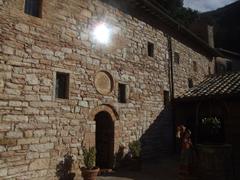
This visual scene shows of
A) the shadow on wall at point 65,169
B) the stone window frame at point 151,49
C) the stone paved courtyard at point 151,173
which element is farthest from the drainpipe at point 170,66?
the shadow on wall at point 65,169

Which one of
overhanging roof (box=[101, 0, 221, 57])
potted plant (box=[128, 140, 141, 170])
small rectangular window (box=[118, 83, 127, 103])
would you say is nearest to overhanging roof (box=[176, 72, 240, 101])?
overhanging roof (box=[101, 0, 221, 57])

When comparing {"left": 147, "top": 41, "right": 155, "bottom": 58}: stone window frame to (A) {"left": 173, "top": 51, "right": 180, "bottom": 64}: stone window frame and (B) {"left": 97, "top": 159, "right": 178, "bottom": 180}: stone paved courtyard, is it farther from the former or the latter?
(B) {"left": 97, "top": 159, "right": 178, "bottom": 180}: stone paved courtyard

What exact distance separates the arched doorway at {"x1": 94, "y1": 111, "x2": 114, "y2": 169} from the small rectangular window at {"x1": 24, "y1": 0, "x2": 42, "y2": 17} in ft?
13.0

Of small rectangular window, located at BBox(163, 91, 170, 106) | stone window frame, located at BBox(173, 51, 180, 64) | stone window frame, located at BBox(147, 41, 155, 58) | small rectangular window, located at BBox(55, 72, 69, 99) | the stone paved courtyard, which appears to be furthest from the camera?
stone window frame, located at BBox(173, 51, 180, 64)

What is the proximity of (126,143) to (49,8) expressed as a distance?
5.44 metres

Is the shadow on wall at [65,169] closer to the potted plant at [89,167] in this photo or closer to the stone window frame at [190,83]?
the potted plant at [89,167]

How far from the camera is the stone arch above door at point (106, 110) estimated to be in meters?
8.82

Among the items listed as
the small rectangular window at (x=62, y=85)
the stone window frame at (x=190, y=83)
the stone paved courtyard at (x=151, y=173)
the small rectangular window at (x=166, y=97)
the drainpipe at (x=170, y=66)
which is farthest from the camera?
the stone window frame at (x=190, y=83)

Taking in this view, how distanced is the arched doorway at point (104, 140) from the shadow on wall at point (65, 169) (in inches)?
73.6

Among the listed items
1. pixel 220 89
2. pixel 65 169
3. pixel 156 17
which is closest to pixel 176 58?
pixel 156 17

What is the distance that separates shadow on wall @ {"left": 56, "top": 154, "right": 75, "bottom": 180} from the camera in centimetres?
760

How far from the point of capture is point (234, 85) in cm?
1181

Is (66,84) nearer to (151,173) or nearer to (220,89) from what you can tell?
(151,173)

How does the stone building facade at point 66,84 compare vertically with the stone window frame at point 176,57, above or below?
below
